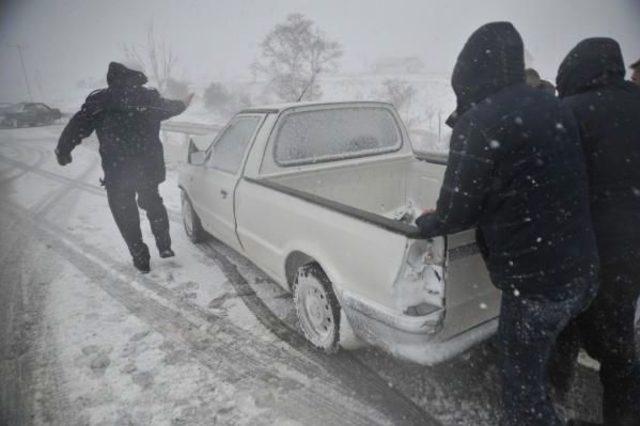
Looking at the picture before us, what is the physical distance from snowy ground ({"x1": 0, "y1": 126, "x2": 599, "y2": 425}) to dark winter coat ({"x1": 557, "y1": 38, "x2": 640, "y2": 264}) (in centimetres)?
122

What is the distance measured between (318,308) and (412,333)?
3.24 ft

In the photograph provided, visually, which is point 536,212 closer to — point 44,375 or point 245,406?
point 245,406

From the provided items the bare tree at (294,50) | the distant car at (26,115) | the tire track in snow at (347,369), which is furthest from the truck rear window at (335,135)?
the bare tree at (294,50)

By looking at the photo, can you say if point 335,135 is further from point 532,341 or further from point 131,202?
point 532,341

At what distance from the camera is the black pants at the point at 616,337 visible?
1884 mm

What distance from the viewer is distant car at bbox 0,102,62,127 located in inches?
906

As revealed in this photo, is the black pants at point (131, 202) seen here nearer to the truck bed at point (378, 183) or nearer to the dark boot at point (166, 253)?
the dark boot at point (166, 253)

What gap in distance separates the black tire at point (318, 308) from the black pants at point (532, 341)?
1.21 m

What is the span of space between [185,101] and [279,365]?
3.25m

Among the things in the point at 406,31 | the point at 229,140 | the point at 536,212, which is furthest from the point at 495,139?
the point at 406,31

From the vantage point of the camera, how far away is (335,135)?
3.99 metres

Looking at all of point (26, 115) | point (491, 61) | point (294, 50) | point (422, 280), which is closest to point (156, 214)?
point (422, 280)

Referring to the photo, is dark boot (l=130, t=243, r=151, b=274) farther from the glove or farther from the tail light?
the tail light

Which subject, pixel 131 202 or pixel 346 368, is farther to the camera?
pixel 131 202
